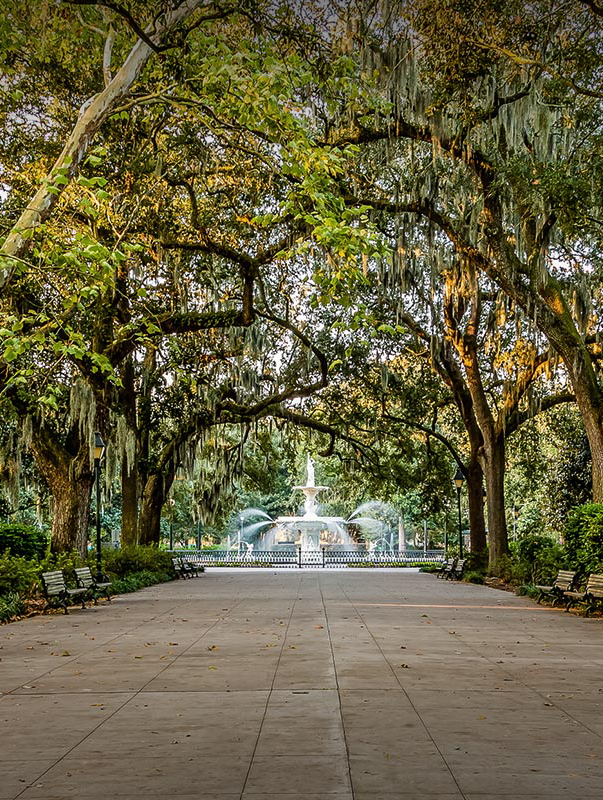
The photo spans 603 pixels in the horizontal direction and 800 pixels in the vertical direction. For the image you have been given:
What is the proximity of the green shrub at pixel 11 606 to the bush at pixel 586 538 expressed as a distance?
413 inches

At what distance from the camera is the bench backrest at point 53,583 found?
52.6 ft

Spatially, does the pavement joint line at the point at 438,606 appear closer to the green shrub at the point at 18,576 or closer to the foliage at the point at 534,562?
the foliage at the point at 534,562

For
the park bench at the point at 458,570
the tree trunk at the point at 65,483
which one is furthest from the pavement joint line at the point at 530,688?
the park bench at the point at 458,570

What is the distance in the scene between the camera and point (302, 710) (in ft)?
23.2

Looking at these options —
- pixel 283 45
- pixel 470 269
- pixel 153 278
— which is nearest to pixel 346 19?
pixel 283 45

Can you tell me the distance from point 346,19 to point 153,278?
999 cm

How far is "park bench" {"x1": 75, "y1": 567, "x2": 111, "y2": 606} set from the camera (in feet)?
59.7

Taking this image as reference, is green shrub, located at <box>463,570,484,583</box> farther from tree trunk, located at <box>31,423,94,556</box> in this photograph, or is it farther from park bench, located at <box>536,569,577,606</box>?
tree trunk, located at <box>31,423,94,556</box>

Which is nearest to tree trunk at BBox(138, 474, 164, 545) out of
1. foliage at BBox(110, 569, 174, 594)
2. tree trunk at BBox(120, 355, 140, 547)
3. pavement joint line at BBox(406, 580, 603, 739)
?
foliage at BBox(110, 569, 174, 594)

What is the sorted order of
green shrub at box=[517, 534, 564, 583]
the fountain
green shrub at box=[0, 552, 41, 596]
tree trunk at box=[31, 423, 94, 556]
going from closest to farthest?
1. green shrub at box=[0, 552, 41, 596]
2. tree trunk at box=[31, 423, 94, 556]
3. green shrub at box=[517, 534, 564, 583]
4. the fountain

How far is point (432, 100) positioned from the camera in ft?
51.9

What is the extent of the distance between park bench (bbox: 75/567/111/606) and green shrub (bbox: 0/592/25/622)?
1.70 metres

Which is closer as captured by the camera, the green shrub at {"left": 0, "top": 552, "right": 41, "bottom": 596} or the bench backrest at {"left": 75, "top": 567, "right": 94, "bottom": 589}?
the green shrub at {"left": 0, "top": 552, "right": 41, "bottom": 596}

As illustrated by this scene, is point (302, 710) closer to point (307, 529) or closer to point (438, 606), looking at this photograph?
point (438, 606)
